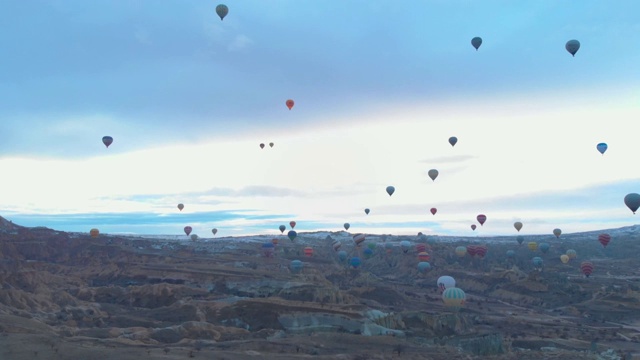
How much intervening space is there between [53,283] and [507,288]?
50377mm

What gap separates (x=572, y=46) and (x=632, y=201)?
16.1 m

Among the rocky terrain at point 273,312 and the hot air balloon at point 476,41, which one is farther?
the hot air balloon at point 476,41

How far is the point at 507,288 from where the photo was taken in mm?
71562

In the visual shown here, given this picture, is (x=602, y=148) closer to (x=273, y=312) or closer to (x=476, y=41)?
(x=476, y=41)

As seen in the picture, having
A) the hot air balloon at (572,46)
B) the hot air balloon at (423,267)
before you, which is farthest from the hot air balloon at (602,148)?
the hot air balloon at (423,267)

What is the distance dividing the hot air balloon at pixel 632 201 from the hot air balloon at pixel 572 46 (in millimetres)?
14939

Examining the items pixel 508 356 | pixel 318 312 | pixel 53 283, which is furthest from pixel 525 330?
pixel 53 283

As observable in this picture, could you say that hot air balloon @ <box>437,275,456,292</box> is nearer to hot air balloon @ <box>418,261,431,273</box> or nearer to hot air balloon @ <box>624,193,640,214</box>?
hot air balloon @ <box>624,193,640,214</box>

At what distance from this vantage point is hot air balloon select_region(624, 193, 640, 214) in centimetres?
5728

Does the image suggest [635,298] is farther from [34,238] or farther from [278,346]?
[34,238]

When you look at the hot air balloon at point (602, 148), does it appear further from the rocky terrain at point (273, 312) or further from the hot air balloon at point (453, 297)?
the hot air balloon at point (453, 297)

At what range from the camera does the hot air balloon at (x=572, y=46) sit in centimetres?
5647

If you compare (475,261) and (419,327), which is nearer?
(419,327)

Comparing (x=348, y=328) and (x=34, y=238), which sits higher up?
(x=34, y=238)
